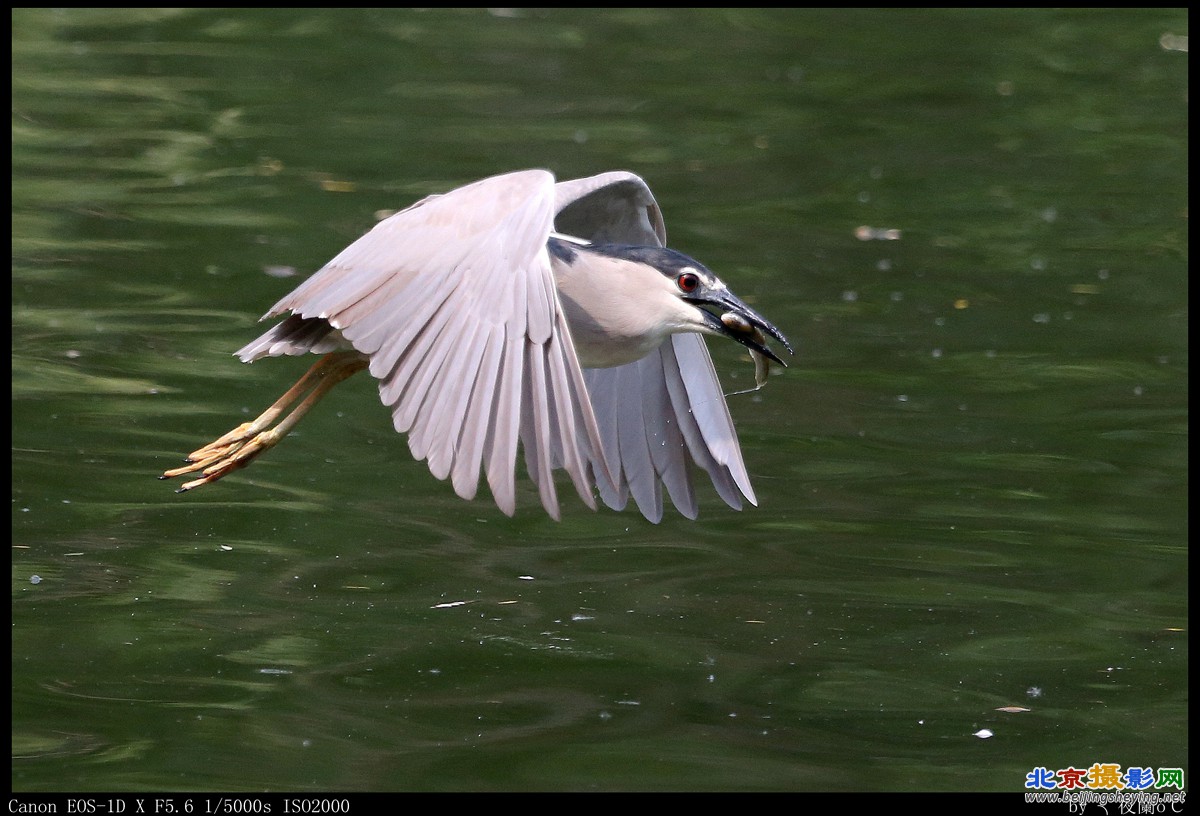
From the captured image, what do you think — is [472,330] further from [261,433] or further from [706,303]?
[261,433]

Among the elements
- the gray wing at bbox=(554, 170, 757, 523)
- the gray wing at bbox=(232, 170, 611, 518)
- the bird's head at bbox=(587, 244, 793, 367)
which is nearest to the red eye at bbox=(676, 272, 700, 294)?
the bird's head at bbox=(587, 244, 793, 367)

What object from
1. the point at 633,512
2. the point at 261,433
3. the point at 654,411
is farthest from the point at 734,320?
the point at 261,433

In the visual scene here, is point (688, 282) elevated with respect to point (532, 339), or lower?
elevated

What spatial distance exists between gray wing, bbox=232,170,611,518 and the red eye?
59 cm

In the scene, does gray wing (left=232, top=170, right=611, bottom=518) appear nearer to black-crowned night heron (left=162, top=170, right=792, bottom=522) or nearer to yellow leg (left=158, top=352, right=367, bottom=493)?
black-crowned night heron (left=162, top=170, right=792, bottom=522)

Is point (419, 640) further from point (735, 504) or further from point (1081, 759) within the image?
point (1081, 759)

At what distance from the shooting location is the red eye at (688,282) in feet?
20.8

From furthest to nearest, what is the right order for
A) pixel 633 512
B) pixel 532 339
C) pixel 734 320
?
1. pixel 633 512
2. pixel 734 320
3. pixel 532 339

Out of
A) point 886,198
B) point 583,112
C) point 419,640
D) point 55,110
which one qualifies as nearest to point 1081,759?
point 419,640

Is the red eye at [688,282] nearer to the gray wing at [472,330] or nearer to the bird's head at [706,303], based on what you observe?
the bird's head at [706,303]

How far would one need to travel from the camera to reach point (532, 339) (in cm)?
552

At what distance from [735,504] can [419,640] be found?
4.73 feet

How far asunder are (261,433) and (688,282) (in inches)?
63.6

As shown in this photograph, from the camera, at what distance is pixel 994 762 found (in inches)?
221
